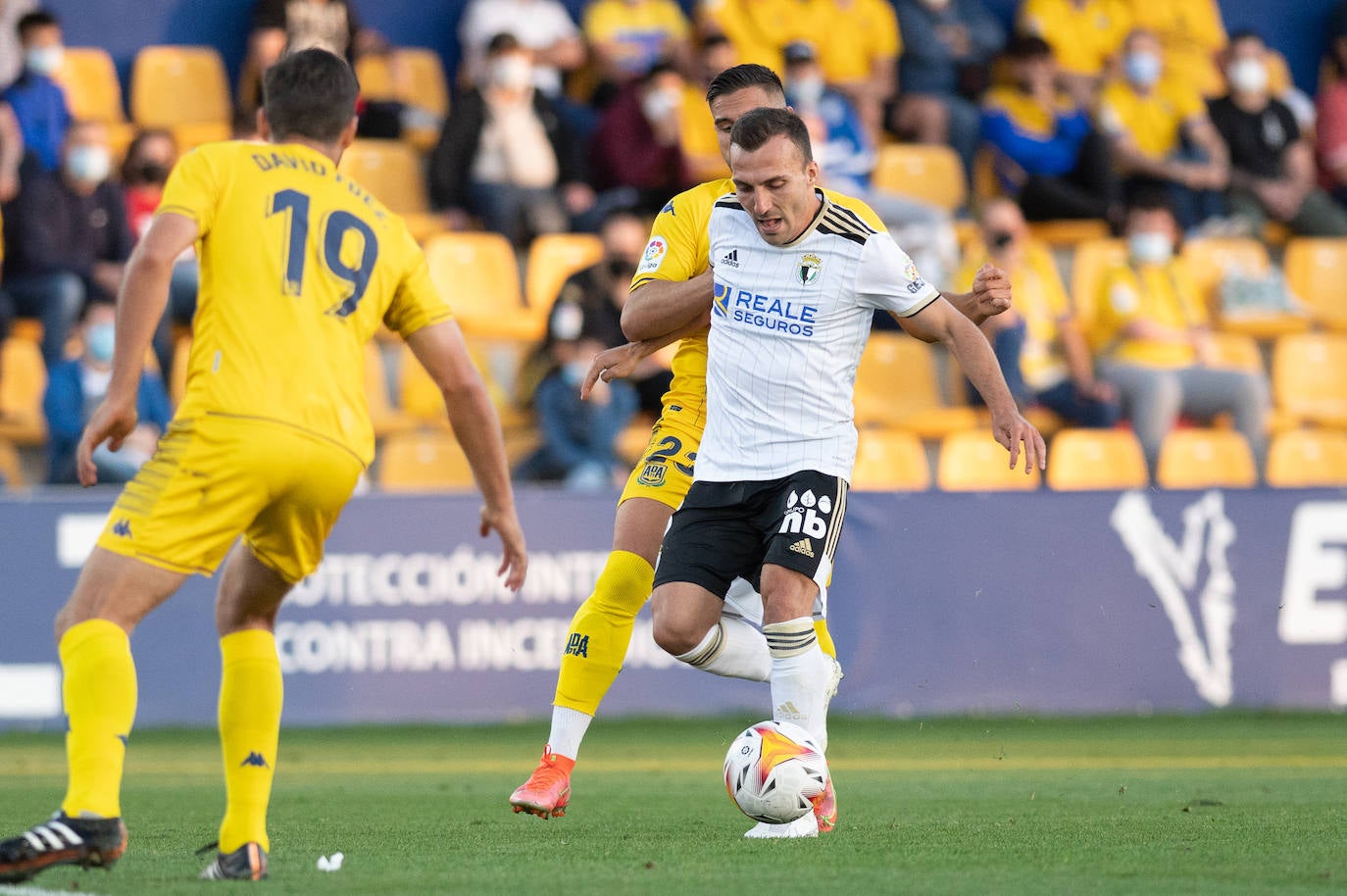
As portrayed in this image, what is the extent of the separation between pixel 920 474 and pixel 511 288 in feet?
10.1

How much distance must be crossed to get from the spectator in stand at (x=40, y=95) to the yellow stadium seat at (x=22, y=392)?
141 cm

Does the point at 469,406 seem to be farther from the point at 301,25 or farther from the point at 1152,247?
the point at 1152,247

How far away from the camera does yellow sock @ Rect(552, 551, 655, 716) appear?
19.5ft

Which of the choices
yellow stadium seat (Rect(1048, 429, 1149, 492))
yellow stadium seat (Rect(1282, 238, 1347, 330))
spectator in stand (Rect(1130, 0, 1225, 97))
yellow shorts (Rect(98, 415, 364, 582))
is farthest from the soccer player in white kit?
spectator in stand (Rect(1130, 0, 1225, 97))

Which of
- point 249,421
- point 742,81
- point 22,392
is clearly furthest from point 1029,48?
point 249,421

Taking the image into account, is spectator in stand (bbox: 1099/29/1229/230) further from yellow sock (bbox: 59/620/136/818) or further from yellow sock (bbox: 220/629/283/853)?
yellow sock (bbox: 59/620/136/818)

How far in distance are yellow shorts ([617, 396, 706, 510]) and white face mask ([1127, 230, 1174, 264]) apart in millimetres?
8079

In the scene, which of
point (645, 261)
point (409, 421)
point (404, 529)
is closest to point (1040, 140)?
point (409, 421)

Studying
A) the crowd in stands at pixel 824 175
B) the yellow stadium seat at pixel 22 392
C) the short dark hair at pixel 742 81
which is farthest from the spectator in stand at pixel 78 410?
the short dark hair at pixel 742 81

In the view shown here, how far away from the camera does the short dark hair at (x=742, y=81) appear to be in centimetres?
589

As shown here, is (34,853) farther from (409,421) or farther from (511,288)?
(511,288)

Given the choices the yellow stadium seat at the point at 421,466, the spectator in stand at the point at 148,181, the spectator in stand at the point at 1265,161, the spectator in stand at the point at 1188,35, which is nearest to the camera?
the yellow stadium seat at the point at 421,466

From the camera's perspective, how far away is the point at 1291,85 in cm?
1678

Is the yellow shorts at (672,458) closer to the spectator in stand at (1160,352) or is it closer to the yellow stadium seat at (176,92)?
the spectator in stand at (1160,352)
